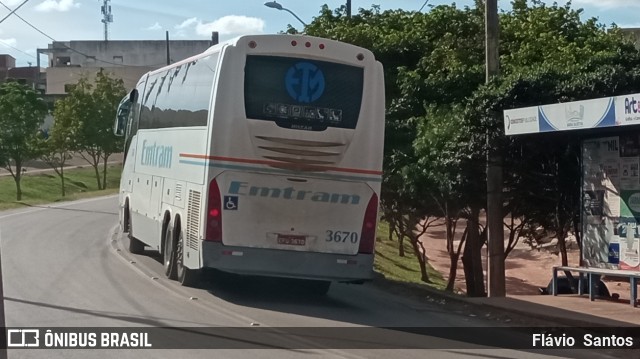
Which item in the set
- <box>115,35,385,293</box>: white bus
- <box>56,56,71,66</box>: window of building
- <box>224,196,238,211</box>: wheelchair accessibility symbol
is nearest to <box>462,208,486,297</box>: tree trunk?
<box>115,35,385,293</box>: white bus

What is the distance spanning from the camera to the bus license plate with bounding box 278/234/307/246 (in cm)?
1425

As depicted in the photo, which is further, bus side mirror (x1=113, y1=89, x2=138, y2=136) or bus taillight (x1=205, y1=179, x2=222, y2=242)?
bus side mirror (x1=113, y1=89, x2=138, y2=136)

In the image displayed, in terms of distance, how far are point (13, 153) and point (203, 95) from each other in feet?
126

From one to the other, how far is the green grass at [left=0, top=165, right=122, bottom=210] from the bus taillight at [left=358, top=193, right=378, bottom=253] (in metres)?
34.9

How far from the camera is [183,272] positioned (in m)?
15.9

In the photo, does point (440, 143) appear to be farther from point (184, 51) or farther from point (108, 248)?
point (184, 51)

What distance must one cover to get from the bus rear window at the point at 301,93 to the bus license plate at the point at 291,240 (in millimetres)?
1630

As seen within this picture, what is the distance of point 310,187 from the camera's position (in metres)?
14.3

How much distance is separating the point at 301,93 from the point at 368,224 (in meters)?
2.25

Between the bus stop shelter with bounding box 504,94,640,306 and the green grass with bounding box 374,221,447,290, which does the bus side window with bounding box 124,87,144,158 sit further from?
the green grass with bounding box 374,221,447,290

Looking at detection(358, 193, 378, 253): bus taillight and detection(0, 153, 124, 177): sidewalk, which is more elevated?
detection(358, 193, 378, 253): bus taillight

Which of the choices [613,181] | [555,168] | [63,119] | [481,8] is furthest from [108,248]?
[63,119]

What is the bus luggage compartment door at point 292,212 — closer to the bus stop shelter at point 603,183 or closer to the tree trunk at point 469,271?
the bus stop shelter at point 603,183

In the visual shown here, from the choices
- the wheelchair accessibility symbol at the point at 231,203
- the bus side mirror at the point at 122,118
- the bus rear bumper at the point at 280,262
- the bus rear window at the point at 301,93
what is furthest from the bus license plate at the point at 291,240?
the bus side mirror at the point at 122,118
